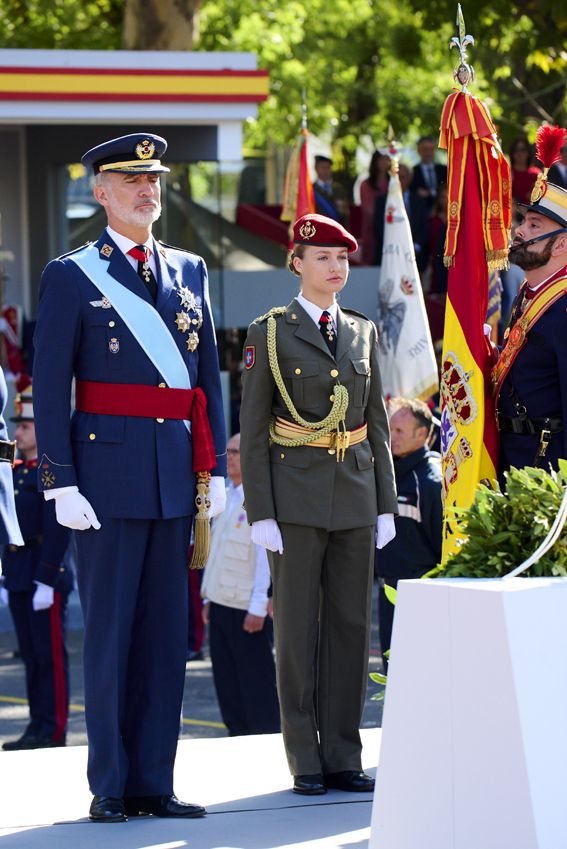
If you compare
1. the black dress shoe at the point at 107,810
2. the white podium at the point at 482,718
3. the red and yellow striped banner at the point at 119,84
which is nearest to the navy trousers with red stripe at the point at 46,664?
the black dress shoe at the point at 107,810

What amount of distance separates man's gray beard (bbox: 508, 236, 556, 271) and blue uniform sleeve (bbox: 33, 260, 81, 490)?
1.73 m

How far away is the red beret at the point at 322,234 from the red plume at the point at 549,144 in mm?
1012

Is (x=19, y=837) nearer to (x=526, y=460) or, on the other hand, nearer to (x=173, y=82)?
(x=526, y=460)

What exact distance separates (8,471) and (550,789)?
2.25 metres

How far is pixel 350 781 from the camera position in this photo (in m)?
5.25

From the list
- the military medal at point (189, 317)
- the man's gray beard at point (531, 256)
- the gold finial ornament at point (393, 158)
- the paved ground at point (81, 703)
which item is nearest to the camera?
the military medal at point (189, 317)

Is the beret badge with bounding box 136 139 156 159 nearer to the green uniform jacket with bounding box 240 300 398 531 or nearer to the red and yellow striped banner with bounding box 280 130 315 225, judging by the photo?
the green uniform jacket with bounding box 240 300 398 531

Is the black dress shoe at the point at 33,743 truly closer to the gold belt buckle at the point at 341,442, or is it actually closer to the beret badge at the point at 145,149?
the gold belt buckle at the point at 341,442

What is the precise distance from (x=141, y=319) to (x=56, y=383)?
0.33m

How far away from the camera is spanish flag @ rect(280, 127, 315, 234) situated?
1239cm

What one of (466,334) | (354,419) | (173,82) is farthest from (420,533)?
(173,82)

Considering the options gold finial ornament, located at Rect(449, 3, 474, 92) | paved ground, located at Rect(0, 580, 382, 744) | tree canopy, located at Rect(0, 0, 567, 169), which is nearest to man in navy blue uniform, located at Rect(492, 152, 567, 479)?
gold finial ornament, located at Rect(449, 3, 474, 92)

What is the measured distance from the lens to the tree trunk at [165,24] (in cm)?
1672

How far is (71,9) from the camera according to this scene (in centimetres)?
2134
